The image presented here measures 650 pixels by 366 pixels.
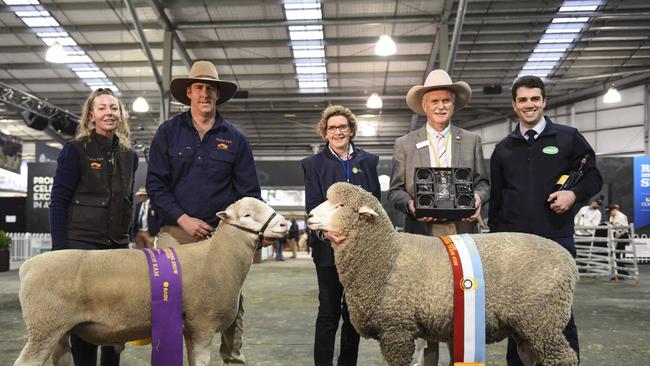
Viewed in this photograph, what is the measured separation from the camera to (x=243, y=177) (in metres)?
2.92

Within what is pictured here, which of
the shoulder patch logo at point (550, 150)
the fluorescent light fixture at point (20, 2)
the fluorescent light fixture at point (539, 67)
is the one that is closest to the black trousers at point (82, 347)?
the shoulder patch logo at point (550, 150)

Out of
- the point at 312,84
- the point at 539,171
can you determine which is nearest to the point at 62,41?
the point at 312,84

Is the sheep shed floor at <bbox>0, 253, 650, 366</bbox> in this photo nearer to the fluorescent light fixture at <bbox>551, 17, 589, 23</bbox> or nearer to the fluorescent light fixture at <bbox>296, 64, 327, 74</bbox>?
the fluorescent light fixture at <bbox>551, 17, 589, 23</bbox>

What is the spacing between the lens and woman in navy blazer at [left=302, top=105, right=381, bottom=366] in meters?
2.82

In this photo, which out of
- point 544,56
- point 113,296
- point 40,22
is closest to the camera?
point 113,296

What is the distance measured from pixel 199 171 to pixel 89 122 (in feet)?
2.20

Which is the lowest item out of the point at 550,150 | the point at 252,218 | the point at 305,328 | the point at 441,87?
the point at 305,328

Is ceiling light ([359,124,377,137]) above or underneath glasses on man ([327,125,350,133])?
above

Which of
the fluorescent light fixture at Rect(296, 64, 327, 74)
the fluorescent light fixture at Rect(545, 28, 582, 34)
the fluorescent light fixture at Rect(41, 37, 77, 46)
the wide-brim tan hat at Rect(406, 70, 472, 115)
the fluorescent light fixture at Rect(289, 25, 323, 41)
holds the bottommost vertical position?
the wide-brim tan hat at Rect(406, 70, 472, 115)

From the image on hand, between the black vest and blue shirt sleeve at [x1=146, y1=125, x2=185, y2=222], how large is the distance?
154 millimetres

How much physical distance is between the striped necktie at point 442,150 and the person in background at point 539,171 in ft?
1.14

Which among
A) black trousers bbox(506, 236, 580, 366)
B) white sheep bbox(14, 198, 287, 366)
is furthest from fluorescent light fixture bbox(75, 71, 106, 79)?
black trousers bbox(506, 236, 580, 366)

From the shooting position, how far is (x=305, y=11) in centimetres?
1174

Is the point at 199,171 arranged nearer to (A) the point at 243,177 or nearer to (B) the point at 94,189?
(A) the point at 243,177
